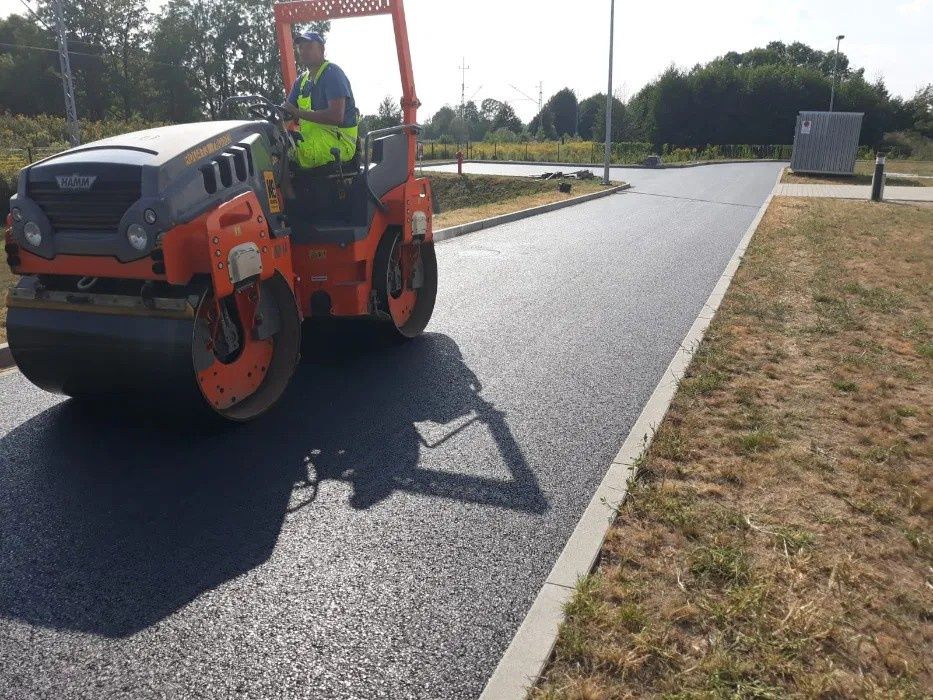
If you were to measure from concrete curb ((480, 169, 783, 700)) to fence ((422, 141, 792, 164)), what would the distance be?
41861mm

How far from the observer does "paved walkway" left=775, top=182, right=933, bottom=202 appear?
20.0 m

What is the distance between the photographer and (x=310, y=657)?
2.66 meters

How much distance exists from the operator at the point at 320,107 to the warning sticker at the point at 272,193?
0.63 m

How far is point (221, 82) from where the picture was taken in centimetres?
6475

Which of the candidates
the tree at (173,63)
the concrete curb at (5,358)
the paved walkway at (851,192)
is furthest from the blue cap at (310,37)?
the tree at (173,63)

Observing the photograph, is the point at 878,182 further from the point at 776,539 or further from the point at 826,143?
the point at 776,539

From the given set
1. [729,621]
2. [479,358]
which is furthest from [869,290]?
[729,621]

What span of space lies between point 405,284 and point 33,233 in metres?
3.00

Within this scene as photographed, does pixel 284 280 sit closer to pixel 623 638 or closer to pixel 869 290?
pixel 623 638

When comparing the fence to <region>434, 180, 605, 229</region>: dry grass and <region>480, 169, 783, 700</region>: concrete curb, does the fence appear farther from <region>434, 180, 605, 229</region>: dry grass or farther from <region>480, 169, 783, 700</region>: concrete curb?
<region>480, 169, 783, 700</region>: concrete curb

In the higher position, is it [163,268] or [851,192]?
[163,268]

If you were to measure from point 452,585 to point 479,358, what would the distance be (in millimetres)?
3161

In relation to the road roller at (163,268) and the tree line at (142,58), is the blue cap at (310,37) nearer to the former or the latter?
the road roller at (163,268)

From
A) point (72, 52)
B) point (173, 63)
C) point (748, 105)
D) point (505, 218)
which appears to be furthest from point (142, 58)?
point (505, 218)
